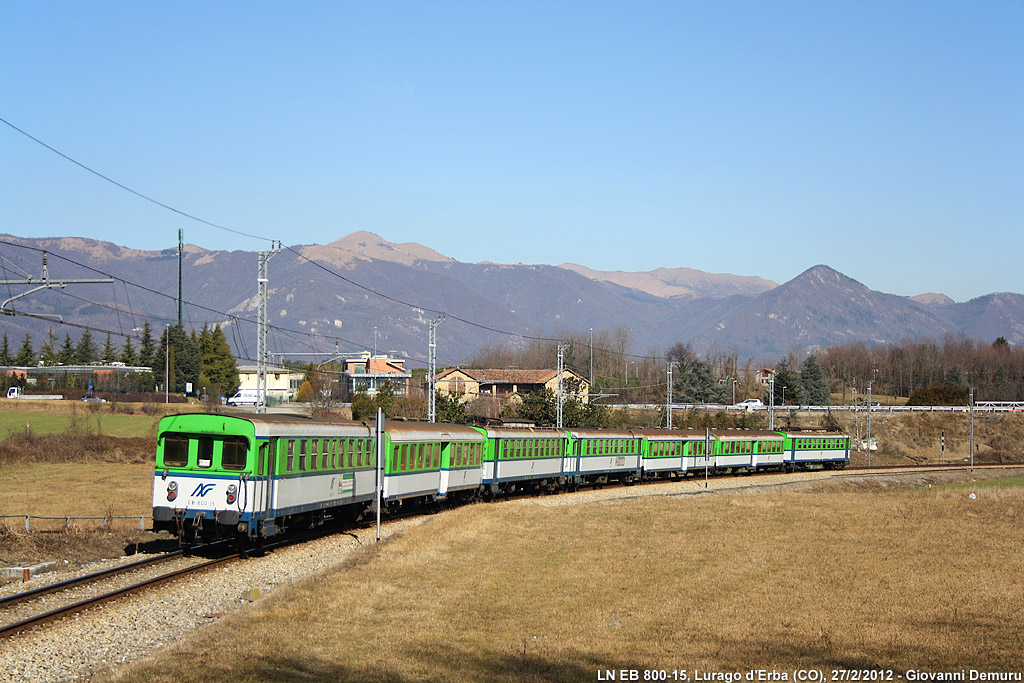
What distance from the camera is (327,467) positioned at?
2659 centimetres

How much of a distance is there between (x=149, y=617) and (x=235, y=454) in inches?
240

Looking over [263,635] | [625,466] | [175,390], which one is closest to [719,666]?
[263,635]

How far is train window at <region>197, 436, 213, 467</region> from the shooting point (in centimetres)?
2270

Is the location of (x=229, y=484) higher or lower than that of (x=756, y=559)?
higher

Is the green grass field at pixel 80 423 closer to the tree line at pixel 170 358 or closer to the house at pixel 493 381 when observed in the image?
the tree line at pixel 170 358

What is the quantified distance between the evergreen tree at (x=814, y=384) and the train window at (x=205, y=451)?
153 m

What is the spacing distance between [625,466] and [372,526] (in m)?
29.0

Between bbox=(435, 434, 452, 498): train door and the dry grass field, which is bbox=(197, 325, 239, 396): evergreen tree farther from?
the dry grass field

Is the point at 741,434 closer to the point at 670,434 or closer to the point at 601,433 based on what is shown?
the point at 670,434

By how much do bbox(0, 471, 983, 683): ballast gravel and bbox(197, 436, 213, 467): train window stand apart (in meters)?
2.43

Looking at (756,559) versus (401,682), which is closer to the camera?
(401,682)

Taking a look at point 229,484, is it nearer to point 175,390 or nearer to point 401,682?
point 401,682

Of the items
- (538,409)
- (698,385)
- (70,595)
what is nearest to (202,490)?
(70,595)

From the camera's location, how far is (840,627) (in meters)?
17.7
